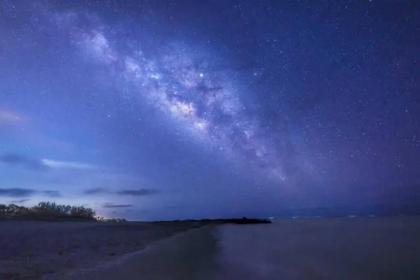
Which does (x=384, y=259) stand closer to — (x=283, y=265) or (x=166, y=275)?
(x=283, y=265)

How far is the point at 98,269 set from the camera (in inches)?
401

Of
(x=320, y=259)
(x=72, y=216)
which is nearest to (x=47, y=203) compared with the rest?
(x=72, y=216)

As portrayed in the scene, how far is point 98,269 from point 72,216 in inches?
2319

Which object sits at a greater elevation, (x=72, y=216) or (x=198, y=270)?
(x=72, y=216)

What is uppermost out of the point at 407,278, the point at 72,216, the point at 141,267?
the point at 72,216

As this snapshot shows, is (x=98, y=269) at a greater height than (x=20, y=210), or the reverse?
(x=20, y=210)

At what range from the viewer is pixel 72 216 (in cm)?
6400

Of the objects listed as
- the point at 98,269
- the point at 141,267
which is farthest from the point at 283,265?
the point at 98,269

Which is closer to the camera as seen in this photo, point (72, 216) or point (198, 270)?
point (198, 270)

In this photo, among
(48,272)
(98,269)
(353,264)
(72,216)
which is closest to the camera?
(48,272)

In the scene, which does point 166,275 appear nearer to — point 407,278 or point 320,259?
point 407,278

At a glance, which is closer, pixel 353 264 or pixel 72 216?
pixel 353 264

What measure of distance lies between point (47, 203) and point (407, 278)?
6429cm

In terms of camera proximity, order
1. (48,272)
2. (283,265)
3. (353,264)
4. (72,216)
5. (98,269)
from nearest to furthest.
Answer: (48,272) → (98,269) → (283,265) → (353,264) → (72,216)
